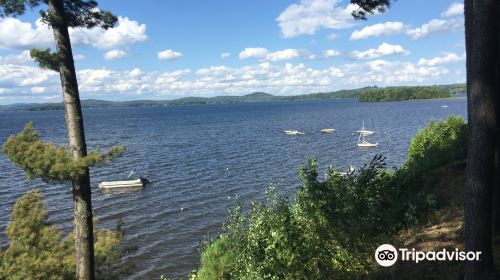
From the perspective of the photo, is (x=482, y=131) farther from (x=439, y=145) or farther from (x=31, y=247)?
(x=439, y=145)

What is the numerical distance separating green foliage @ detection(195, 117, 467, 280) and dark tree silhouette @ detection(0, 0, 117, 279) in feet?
9.82

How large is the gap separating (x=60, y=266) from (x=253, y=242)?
6.32 m

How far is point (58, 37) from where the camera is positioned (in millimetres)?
9258

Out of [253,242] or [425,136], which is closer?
[253,242]

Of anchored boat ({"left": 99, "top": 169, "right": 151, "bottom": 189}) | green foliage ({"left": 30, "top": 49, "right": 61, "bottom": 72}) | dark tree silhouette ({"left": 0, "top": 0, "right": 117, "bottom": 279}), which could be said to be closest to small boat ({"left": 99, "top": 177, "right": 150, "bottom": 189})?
anchored boat ({"left": 99, "top": 169, "right": 151, "bottom": 189})

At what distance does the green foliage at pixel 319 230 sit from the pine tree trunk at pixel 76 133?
9.62ft

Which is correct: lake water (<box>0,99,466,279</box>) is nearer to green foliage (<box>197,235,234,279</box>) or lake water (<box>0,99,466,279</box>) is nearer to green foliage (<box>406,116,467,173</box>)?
green foliage (<box>406,116,467,173</box>)

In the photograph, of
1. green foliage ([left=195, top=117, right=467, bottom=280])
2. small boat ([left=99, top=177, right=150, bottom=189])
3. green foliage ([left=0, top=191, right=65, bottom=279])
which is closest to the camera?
green foliage ([left=195, top=117, right=467, bottom=280])

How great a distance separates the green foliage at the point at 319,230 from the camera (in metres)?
7.73

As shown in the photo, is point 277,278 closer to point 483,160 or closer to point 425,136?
point 483,160

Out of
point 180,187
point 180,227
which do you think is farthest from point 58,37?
point 180,187

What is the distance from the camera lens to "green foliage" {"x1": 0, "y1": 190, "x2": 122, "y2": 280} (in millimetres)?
10578

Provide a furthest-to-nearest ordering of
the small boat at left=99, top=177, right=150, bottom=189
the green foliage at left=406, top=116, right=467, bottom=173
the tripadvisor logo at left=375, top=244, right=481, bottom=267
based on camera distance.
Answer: the small boat at left=99, top=177, right=150, bottom=189, the green foliage at left=406, top=116, right=467, bottom=173, the tripadvisor logo at left=375, top=244, right=481, bottom=267

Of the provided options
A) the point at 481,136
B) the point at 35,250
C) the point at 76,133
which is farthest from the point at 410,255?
the point at 35,250
